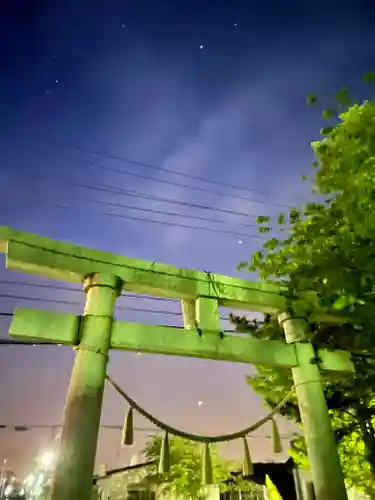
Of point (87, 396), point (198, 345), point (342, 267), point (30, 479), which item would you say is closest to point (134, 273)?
point (198, 345)

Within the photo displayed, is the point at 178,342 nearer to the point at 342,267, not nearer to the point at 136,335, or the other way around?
the point at 136,335

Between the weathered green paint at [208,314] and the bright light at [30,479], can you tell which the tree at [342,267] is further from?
the bright light at [30,479]

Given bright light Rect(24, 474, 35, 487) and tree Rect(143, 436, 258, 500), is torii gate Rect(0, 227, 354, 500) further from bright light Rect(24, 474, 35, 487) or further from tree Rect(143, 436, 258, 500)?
bright light Rect(24, 474, 35, 487)

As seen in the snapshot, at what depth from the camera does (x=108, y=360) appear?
6250mm

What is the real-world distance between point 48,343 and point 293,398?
694 cm

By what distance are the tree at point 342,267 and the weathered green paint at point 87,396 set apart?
378 centimetres

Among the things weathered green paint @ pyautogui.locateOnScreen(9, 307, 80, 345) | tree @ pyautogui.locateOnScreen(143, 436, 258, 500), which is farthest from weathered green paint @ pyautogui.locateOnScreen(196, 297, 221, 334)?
tree @ pyautogui.locateOnScreen(143, 436, 258, 500)

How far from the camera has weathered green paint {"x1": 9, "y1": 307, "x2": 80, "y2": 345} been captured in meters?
5.86

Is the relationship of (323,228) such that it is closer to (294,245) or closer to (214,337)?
(294,245)

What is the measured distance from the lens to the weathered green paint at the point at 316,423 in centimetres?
642

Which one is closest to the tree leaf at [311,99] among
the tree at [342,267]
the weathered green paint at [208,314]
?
the tree at [342,267]

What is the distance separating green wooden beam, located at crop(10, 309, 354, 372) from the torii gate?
0.05 ft

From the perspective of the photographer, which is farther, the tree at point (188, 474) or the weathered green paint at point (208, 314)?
the tree at point (188, 474)

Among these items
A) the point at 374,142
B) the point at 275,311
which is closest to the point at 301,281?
the point at 275,311
